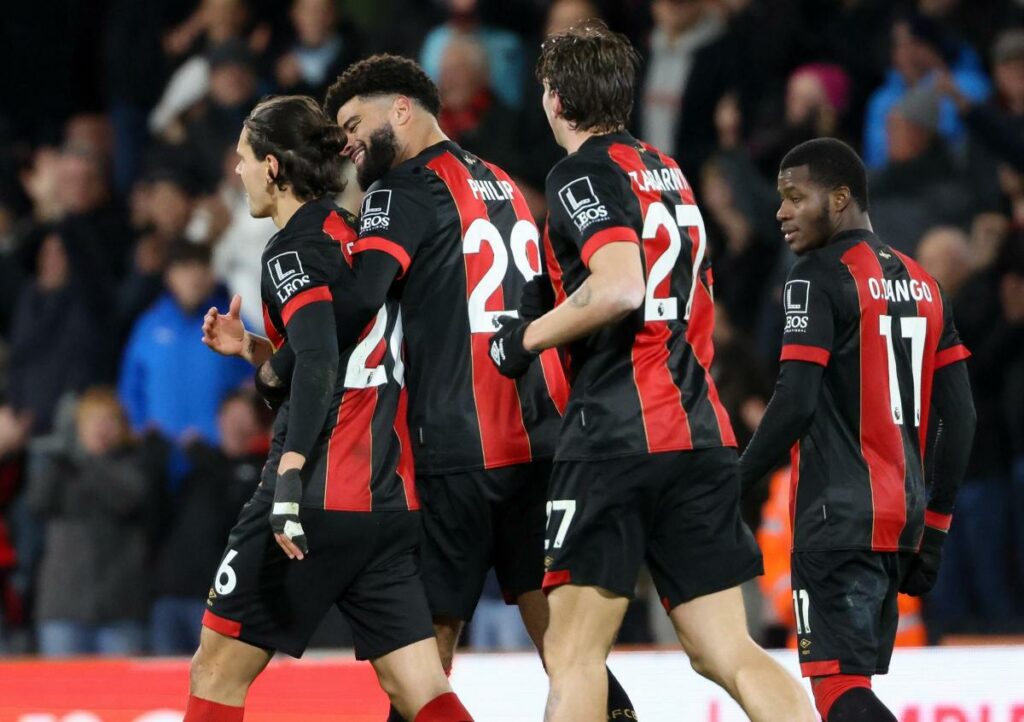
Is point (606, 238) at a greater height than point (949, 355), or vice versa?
point (606, 238)

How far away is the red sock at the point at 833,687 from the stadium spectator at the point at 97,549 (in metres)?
5.05

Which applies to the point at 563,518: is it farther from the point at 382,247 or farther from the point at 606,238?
the point at 382,247

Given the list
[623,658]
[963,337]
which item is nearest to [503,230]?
[623,658]

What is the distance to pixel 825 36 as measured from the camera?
10.6m

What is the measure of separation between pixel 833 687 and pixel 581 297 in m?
1.47

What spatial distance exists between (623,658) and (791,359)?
178cm

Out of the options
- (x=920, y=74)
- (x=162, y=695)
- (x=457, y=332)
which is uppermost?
(x=920, y=74)

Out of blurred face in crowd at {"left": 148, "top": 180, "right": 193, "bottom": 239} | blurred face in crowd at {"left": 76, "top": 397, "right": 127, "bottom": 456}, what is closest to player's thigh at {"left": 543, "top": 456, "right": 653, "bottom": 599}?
blurred face in crowd at {"left": 76, "top": 397, "right": 127, "bottom": 456}

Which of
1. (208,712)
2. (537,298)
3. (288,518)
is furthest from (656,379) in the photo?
(208,712)

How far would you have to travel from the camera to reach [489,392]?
17.4 ft

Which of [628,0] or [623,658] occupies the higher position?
[628,0]

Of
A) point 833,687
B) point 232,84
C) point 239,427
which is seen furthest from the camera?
point 232,84

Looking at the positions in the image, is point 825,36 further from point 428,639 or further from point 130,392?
point 428,639

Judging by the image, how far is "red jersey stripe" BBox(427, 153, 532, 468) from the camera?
5.29 metres
